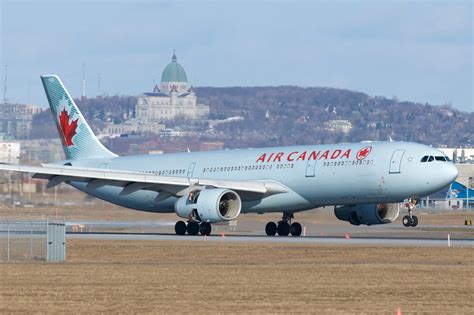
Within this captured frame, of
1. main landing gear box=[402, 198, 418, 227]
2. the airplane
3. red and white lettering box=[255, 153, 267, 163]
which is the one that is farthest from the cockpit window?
red and white lettering box=[255, 153, 267, 163]

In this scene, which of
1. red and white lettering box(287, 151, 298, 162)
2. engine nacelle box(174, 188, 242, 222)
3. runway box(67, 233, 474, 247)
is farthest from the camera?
red and white lettering box(287, 151, 298, 162)

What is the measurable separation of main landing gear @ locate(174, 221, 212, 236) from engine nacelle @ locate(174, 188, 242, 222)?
0.66m

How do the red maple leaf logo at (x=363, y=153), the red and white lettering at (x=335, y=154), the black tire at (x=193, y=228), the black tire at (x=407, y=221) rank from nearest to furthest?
the black tire at (x=407, y=221) < the red maple leaf logo at (x=363, y=153) < the red and white lettering at (x=335, y=154) < the black tire at (x=193, y=228)

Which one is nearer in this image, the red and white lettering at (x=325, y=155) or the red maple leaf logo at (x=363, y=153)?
the red maple leaf logo at (x=363, y=153)

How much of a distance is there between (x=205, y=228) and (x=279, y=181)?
4.30 m

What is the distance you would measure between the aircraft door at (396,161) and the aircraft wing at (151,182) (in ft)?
18.7

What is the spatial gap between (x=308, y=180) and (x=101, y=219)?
27.0 metres

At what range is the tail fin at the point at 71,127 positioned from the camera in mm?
72812

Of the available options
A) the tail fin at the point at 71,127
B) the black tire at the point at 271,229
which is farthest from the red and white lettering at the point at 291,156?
the tail fin at the point at 71,127

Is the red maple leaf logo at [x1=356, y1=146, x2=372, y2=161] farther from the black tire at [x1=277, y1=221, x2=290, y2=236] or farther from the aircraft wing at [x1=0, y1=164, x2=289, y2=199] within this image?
the black tire at [x1=277, y1=221, x2=290, y2=236]

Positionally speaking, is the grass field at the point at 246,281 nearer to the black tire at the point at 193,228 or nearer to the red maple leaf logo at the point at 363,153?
the red maple leaf logo at the point at 363,153

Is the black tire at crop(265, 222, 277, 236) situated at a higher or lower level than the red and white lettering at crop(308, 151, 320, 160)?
lower

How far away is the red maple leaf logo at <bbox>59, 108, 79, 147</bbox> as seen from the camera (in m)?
73.2

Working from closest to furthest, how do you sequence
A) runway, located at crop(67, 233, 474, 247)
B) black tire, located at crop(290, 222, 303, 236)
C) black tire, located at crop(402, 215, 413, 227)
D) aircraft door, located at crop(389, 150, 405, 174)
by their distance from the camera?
runway, located at crop(67, 233, 474, 247), black tire, located at crop(402, 215, 413, 227), aircraft door, located at crop(389, 150, 405, 174), black tire, located at crop(290, 222, 303, 236)
